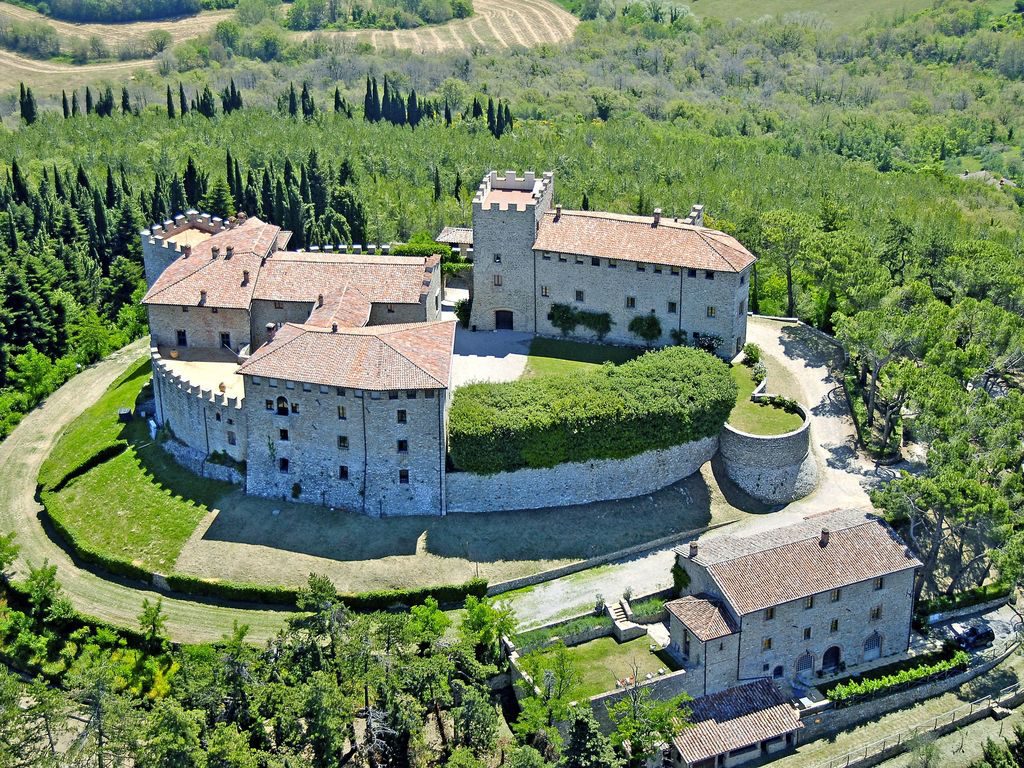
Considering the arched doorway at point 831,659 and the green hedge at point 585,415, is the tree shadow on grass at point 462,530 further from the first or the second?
the arched doorway at point 831,659

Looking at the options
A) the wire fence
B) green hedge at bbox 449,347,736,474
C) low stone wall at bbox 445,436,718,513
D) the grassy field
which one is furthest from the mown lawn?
the wire fence

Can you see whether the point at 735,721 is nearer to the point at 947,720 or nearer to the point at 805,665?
the point at 805,665

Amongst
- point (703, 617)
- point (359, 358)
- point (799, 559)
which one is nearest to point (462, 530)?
point (359, 358)

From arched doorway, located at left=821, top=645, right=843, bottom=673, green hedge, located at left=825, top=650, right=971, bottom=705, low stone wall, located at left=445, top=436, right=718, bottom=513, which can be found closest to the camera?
green hedge, located at left=825, top=650, right=971, bottom=705

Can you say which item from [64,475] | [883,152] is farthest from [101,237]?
[883,152]

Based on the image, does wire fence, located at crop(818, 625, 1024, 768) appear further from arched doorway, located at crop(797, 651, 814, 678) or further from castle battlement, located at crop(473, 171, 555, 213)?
castle battlement, located at crop(473, 171, 555, 213)

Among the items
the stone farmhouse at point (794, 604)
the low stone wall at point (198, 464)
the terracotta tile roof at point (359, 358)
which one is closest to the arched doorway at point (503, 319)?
the terracotta tile roof at point (359, 358)

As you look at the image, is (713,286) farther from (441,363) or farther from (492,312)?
(441,363)
